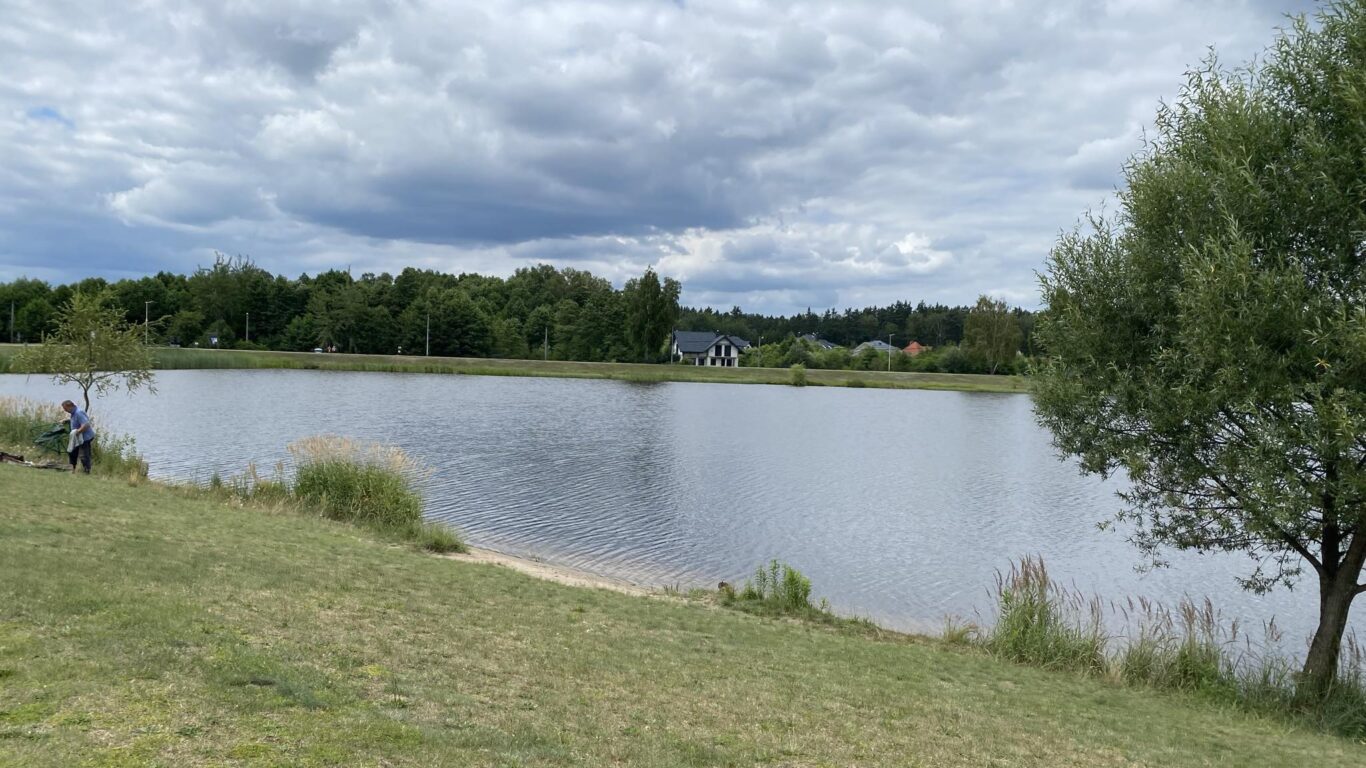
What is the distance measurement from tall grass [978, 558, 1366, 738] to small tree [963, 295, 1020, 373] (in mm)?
111757

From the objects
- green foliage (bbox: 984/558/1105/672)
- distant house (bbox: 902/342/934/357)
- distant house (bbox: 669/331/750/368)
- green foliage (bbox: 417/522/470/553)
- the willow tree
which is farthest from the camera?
distant house (bbox: 669/331/750/368)

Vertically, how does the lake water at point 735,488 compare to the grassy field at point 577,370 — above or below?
below

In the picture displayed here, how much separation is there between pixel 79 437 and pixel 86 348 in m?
6.90

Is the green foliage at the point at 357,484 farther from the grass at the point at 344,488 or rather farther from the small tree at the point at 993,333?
the small tree at the point at 993,333

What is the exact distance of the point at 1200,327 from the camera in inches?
406

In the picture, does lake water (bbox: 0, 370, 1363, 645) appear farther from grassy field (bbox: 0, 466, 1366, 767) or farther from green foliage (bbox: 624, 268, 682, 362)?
green foliage (bbox: 624, 268, 682, 362)

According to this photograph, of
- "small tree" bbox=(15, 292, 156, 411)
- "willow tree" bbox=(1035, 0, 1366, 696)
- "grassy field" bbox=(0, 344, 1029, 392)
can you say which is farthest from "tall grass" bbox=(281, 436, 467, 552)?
"grassy field" bbox=(0, 344, 1029, 392)

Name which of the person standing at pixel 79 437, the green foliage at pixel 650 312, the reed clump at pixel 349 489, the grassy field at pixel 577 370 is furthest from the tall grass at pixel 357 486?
the green foliage at pixel 650 312

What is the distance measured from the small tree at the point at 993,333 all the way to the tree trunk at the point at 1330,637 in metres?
115

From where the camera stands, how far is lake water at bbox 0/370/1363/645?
1991 centimetres

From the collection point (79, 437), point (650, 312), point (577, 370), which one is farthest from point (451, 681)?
Result: point (650, 312)

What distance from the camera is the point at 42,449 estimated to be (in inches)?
906

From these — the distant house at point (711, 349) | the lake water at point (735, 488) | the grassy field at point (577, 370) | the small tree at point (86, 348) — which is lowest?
the lake water at point (735, 488)

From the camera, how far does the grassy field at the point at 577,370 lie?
95750mm
